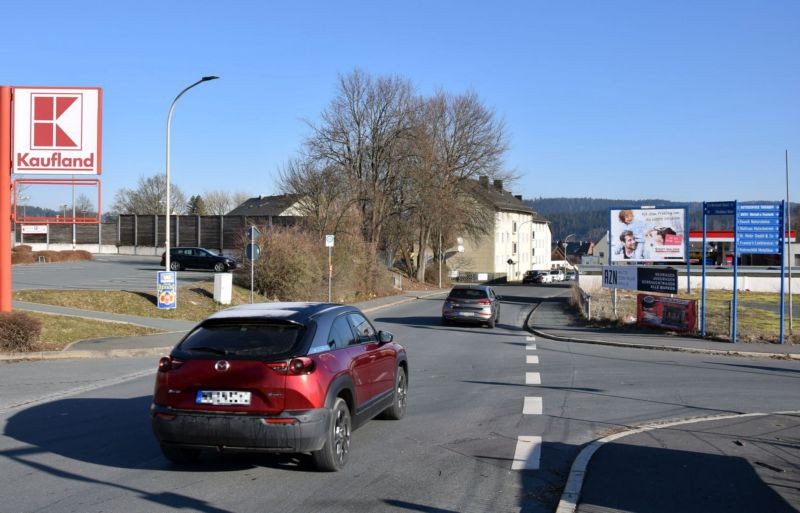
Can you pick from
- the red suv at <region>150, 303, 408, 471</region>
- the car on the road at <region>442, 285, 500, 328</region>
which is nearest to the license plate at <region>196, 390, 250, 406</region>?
the red suv at <region>150, 303, 408, 471</region>

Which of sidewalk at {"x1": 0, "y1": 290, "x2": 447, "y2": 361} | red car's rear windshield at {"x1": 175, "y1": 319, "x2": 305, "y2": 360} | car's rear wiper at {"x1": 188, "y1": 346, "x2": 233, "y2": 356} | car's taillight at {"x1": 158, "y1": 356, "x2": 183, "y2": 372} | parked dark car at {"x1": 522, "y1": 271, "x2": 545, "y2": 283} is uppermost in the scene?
red car's rear windshield at {"x1": 175, "y1": 319, "x2": 305, "y2": 360}

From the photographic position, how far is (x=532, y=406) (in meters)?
10.8

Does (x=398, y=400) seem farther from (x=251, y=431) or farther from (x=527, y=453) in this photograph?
(x=251, y=431)

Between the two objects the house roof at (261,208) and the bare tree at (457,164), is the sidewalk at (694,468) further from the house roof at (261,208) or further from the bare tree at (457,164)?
the house roof at (261,208)

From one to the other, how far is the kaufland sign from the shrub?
4.32 meters

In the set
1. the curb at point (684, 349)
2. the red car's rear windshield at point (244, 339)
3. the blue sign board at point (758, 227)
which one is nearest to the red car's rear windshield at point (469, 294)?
the curb at point (684, 349)

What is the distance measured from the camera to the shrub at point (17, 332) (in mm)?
15094

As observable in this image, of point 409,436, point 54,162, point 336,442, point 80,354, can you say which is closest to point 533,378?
point 409,436

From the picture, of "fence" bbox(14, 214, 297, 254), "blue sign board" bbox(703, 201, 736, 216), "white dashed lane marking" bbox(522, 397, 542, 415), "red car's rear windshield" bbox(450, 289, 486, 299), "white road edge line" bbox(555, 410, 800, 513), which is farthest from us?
"fence" bbox(14, 214, 297, 254)

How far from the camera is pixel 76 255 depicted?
51469 mm

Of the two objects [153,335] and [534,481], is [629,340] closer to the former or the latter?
[153,335]

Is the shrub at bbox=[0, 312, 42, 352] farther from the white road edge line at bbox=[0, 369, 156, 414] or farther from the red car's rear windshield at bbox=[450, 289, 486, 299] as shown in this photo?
the red car's rear windshield at bbox=[450, 289, 486, 299]

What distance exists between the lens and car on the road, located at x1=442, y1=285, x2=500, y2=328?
83.4 feet

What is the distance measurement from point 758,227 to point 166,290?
58.5ft
